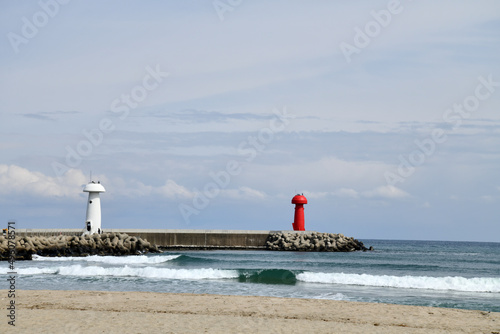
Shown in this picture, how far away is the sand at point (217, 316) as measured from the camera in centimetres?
851

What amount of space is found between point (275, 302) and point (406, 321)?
9.91 feet

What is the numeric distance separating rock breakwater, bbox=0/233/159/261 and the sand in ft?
51.9

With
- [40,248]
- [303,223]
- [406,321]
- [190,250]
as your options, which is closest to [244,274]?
[406,321]

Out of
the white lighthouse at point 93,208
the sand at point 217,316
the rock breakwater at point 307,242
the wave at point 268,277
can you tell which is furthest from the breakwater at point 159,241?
the sand at point 217,316

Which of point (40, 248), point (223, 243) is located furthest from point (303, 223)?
point (40, 248)

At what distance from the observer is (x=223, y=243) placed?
35750 mm

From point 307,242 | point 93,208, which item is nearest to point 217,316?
point 93,208

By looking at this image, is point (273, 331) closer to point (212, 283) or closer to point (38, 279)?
point (212, 283)

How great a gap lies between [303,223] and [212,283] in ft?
71.5

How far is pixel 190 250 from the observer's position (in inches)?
1369

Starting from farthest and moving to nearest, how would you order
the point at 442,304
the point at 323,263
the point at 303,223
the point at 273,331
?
the point at 303,223, the point at 323,263, the point at 442,304, the point at 273,331

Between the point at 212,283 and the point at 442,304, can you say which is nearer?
the point at 442,304

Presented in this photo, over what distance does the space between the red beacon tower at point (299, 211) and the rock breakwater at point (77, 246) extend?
1038cm

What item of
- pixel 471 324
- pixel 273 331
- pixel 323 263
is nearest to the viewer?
pixel 273 331
